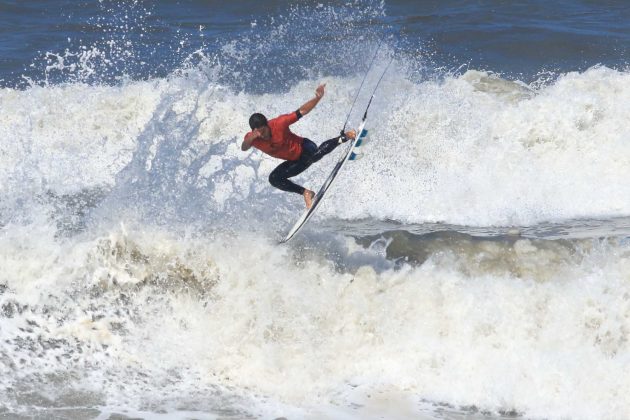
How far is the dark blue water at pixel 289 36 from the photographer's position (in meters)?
16.8

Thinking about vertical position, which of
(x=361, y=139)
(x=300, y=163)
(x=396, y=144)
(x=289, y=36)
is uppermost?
(x=289, y=36)

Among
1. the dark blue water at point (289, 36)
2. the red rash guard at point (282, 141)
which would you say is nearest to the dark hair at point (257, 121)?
the red rash guard at point (282, 141)

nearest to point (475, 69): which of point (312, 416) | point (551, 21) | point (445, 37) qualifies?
point (445, 37)

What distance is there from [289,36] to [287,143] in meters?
10.2

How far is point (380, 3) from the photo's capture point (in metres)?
19.8

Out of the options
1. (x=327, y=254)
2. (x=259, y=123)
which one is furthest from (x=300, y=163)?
(x=327, y=254)

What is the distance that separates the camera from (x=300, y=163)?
902 cm

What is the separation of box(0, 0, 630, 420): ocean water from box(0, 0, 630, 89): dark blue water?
73cm

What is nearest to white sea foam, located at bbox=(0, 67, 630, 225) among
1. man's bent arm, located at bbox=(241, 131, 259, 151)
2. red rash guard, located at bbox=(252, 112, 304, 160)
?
red rash guard, located at bbox=(252, 112, 304, 160)

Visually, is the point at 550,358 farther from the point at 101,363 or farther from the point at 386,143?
the point at 386,143

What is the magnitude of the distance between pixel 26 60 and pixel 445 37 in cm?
925

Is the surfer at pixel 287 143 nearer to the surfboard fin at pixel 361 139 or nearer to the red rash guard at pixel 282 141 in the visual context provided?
the red rash guard at pixel 282 141

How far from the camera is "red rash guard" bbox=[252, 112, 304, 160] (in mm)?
8508

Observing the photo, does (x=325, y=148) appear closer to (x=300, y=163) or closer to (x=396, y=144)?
(x=300, y=163)
